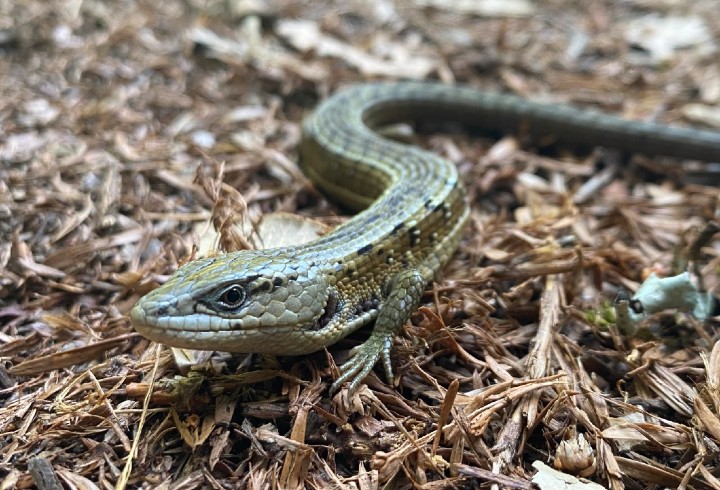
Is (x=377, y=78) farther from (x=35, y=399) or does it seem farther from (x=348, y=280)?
(x=35, y=399)

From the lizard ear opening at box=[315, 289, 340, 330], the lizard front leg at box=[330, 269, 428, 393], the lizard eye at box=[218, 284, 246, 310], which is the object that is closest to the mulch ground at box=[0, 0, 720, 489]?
the lizard front leg at box=[330, 269, 428, 393]

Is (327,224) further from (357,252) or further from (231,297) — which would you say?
(231,297)

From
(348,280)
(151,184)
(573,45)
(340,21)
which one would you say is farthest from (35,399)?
(573,45)

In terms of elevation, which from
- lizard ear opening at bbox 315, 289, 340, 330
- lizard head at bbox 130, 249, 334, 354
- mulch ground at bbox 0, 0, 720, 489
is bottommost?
mulch ground at bbox 0, 0, 720, 489

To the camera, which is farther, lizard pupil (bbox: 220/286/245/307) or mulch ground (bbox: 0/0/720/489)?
lizard pupil (bbox: 220/286/245/307)

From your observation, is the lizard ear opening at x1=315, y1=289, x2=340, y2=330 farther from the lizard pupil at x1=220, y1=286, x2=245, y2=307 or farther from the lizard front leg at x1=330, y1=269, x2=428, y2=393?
the lizard pupil at x1=220, y1=286, x2=245, y2=307

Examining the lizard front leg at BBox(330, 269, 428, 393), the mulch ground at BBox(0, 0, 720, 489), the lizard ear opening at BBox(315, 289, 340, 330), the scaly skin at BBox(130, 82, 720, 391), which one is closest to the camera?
the mulch ground at BBox(0, 0, 720, 489)

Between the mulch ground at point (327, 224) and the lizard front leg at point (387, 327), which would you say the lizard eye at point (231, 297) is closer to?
the mulch ground at point (327, 224)
